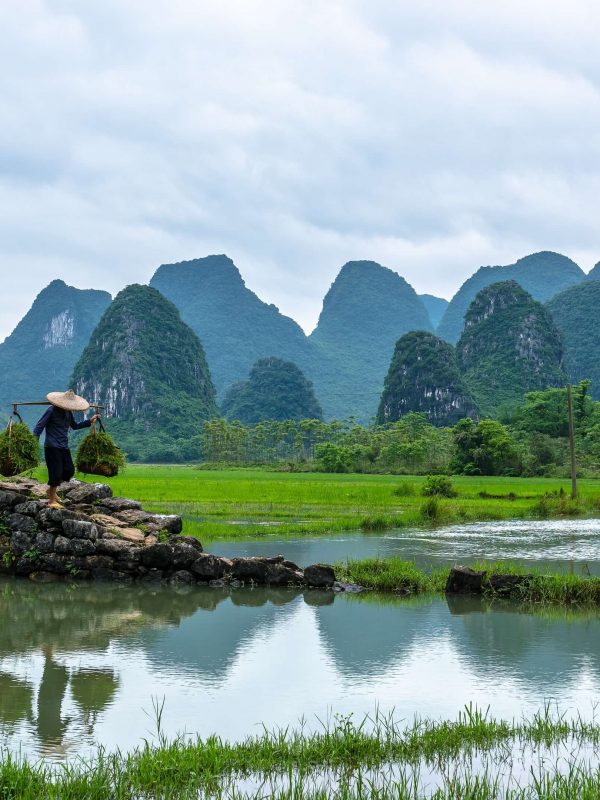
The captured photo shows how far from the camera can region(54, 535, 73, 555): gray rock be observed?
838 cm

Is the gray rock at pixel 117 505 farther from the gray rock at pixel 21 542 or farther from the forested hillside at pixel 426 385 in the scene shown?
the forested hillside at pixel 426 385

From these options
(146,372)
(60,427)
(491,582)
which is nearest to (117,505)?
(60,427)

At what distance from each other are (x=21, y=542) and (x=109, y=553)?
95cm

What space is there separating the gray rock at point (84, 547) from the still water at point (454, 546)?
180 cm

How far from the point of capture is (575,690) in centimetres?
440

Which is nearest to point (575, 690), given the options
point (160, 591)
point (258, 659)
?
point (258, 659)

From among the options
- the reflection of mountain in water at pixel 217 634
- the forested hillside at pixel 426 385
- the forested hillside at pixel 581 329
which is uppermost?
the forested hillside at pixel 581 329

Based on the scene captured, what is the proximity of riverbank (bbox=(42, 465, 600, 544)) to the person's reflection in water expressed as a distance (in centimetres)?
649

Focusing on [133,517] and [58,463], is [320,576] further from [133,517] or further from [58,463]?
[58,463]

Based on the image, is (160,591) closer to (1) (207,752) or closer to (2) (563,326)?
(1) (207,752)

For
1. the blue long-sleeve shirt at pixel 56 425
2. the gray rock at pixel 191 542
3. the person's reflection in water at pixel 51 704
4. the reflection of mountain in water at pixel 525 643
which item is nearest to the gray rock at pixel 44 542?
the blue long-sleeve shirt at pixel 56 425

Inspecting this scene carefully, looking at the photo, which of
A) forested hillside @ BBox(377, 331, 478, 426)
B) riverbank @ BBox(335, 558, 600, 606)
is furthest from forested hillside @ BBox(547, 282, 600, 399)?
riverbank @ BBox(335, 558, 600, 606)

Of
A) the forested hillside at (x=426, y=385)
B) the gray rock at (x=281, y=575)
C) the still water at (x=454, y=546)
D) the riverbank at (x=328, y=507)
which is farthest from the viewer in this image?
the forested hillside at (x=426, y=385)

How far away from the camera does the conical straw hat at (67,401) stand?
299 inches
